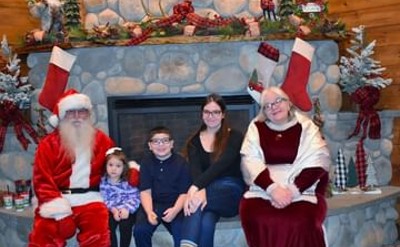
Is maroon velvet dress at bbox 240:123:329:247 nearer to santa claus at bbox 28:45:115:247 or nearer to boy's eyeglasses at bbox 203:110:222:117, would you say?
boy's eyeglasses at bbox 203:110:222:117

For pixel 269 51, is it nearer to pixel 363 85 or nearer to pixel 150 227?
pixel 363 85

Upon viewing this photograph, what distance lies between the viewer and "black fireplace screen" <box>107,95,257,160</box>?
396cm

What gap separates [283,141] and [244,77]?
106 cm

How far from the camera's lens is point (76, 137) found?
3176 millimetres

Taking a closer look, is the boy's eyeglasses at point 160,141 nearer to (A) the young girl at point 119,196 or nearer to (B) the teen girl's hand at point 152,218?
(A) the young girl at point 119,196

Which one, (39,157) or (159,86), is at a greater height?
(159,86)

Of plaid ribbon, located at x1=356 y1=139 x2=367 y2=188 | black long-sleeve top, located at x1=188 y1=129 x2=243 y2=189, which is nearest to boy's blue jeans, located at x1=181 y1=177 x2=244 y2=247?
black long-sleeve top, located at x1=188 y1=129 x2=243 y2=189

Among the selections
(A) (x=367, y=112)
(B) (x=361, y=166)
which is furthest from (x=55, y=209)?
(A) (x=367, y=112)

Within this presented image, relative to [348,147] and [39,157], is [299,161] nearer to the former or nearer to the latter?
[348,147]

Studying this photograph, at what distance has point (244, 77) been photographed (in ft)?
13.0

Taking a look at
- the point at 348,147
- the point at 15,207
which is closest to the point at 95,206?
the point at 15,207

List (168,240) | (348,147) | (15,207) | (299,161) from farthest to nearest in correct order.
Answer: (348,147), (15,207), (168,240), (299,161)

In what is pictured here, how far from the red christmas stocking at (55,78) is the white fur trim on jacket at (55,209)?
977 mm

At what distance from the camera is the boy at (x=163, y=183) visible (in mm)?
2992
